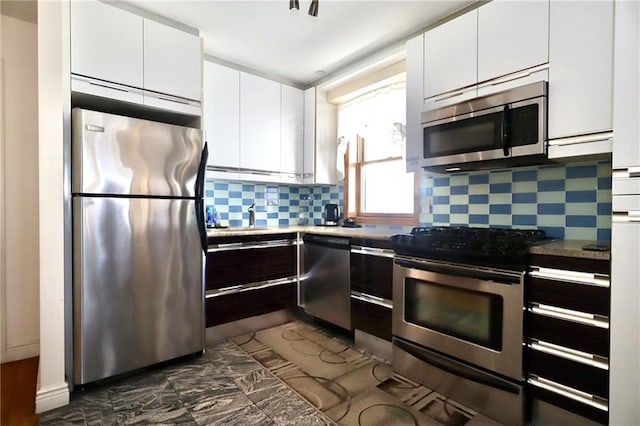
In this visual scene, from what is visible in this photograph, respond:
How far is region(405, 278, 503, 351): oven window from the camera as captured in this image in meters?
1.69

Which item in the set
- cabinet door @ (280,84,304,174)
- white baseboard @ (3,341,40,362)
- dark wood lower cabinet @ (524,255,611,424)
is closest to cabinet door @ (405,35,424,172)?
dark wood lower cabinet @ (524,255,611,424)

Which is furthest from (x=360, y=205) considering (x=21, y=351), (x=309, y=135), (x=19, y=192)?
(x=21, y=351)

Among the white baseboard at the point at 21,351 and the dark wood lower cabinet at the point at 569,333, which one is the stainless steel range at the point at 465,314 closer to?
the dark wood lower cabinet at the point at 569,333

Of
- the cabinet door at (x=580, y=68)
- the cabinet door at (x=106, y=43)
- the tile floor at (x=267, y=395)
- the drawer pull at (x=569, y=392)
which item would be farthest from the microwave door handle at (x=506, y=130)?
the cabinet door at (x=106, y=43)

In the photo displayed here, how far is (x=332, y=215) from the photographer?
11.3ft

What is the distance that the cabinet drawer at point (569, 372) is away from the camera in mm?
1383

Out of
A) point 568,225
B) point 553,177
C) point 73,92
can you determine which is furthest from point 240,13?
point 568,225

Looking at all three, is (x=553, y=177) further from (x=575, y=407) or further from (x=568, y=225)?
(x=575, y=407)

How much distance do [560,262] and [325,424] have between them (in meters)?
1.37

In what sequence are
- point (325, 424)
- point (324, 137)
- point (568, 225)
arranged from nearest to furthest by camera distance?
point (325, 424), point (568, 225), point (324, 137)

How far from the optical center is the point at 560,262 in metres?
1.49

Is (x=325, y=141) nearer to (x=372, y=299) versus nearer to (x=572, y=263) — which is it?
(x=372, y=299)

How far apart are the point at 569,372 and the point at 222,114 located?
294cm

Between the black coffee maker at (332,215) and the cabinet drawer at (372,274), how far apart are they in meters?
0.92
